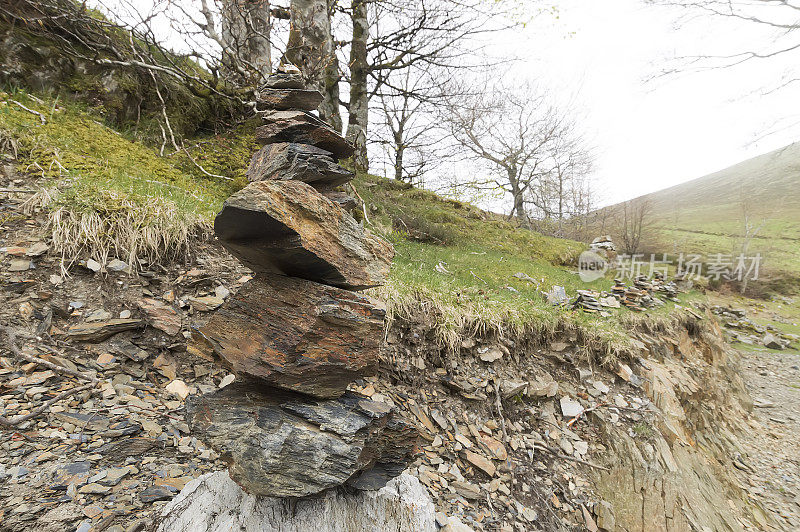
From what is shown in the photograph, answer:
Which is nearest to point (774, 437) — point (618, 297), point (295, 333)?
point (618, 297)

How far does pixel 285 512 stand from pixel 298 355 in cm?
96

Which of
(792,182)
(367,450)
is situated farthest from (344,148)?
(792,182)

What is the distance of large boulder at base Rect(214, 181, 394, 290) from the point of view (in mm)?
1372

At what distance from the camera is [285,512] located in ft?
5.93

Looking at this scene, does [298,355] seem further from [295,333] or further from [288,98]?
[288,98]

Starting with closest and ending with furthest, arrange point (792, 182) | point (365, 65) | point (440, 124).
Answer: point (365, 65) < point (440, 124) < point (792, 182)

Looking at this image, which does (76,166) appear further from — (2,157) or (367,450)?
(367,450)

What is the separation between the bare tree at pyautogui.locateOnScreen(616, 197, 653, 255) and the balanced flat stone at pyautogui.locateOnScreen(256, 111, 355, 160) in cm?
1750

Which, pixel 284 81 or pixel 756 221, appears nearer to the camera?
pixel 284 81

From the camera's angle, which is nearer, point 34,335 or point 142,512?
point 142,512

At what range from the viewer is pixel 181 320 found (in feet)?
9.81

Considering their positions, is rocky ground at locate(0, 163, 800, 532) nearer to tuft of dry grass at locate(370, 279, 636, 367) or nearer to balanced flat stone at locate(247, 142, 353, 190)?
tuft of dry grass at locate(370, 279, 636, 367)

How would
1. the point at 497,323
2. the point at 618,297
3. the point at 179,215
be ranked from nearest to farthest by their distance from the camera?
the point at 179,215
the point at 497,323
the point at 618,297

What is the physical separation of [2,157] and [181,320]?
290cm
